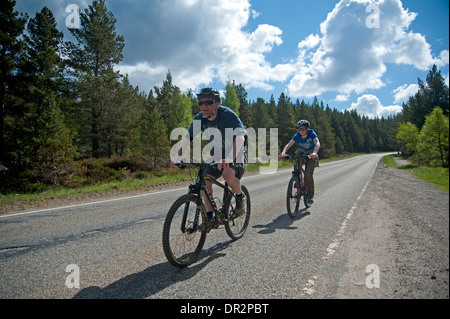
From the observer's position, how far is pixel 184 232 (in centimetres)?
293

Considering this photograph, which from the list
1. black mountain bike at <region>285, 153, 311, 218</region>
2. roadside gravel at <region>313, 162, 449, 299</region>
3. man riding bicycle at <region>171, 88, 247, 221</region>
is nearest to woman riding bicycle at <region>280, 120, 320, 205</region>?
black mountain bike at <region>285, 153, 311, 218</region>

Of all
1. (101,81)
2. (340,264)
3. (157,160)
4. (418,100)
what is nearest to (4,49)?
(101,81)

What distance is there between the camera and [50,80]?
20.4 meters

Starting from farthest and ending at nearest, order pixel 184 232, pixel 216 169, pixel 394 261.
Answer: pixel 216 169 < pixel 184 232 < pixel 394 261

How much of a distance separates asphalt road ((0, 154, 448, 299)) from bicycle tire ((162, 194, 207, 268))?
14 centimetres

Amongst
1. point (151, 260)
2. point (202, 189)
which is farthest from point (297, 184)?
point (151, 260)

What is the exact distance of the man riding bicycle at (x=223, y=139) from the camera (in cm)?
335

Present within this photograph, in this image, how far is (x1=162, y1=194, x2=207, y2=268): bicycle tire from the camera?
2.64 m

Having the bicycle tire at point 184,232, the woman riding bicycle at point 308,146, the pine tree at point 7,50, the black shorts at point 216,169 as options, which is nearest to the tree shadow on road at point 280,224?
the woman riding bicycle at point 308,146

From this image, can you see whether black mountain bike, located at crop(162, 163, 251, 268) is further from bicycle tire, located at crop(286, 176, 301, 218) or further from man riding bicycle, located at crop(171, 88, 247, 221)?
bicycle tire, located at crop(286, 176, 301, 218)

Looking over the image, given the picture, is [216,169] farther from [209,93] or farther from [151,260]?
[151,260]

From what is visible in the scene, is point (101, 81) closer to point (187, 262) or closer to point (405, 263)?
point (187, 262)

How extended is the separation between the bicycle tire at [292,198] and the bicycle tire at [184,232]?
Result: 2548 millimetres

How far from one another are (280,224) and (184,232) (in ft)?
7.75
